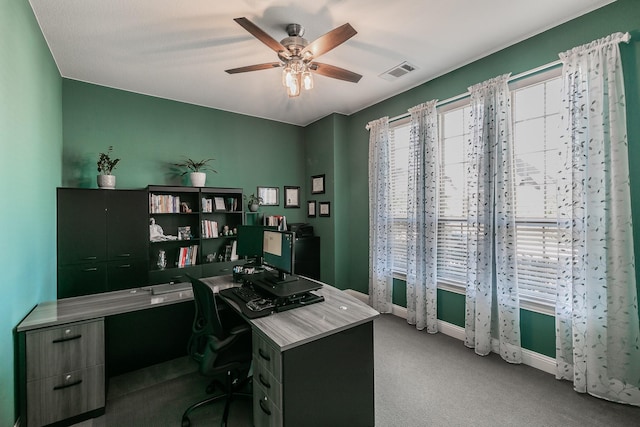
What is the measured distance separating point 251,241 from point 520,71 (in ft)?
10.1

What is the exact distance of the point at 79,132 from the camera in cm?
320

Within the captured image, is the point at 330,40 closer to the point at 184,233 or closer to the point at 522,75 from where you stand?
the point at 522,75

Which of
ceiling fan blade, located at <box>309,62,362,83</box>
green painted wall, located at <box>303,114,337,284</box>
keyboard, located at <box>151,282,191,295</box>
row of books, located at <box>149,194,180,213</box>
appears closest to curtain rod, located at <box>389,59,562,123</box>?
ceiling fan blade, located at <box>309,62,362,83</box>

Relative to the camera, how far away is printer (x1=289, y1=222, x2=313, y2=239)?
4.56 metres

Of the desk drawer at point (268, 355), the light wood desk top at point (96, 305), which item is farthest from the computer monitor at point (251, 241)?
the desk drawer at point (268, 355)

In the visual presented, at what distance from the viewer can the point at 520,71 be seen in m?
2.54

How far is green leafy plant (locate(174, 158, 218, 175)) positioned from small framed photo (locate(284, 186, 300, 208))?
1.28 metres

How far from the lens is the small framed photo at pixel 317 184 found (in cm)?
466

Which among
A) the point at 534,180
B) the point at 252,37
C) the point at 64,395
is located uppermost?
the point at 252,37

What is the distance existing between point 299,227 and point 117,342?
281 cm

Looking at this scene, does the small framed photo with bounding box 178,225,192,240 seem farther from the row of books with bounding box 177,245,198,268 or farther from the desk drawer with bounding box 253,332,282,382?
the desk drawer with bounding box 253,332,282,382

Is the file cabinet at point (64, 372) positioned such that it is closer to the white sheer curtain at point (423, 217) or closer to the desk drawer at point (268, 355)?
the desk drawer at point (268, 355)

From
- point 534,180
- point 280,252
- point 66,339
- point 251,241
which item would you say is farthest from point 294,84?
point 66,339

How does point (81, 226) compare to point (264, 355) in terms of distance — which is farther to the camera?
point (81, 226)
